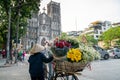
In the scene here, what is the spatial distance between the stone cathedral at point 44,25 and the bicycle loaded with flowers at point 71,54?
90438mm

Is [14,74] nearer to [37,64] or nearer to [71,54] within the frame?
[37,64]

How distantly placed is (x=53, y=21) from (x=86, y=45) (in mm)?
100923

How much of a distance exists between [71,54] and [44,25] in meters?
99.1

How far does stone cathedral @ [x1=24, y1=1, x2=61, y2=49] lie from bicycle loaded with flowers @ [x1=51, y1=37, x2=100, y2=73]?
9044 centimetres

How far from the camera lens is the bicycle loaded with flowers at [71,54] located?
22.1ft

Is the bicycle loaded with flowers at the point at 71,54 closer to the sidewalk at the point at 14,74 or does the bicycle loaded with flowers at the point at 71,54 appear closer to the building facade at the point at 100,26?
the sidewalk at the point at 14,74

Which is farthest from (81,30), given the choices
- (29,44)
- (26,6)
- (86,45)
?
(86,45)

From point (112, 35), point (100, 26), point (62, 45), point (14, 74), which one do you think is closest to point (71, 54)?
point (62, 45)

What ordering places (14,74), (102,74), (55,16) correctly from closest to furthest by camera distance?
(102,74) → (14,74) → (55,16)

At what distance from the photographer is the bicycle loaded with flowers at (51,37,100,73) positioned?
22.1 feet

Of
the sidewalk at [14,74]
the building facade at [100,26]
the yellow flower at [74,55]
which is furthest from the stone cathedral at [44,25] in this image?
the yellow flower at [74,55]

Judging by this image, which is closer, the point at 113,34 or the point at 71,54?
the point at 71,54

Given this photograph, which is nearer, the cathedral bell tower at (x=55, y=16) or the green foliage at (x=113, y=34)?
the green foliage at (x=113, y=34)

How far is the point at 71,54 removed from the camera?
22.4ft
